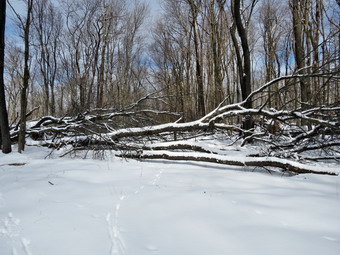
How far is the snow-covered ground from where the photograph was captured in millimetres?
1573

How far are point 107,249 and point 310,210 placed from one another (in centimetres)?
192

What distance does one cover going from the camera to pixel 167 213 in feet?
6.92

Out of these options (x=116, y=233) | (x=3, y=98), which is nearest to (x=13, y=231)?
(x=116, y=233)

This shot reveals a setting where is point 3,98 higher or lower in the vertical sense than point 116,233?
higher

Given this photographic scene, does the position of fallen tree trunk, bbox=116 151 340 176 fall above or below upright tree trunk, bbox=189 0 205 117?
below

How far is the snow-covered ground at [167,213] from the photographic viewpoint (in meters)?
1.57

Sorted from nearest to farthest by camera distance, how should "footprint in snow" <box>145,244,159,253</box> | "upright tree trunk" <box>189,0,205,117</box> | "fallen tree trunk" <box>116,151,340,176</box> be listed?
"footprint in snow" <box>145,244,159,253</box> → "fallen tree trunk" <box>116,151,340,176</box> → "upright tree trunk" <box>189,0,205,117</box>

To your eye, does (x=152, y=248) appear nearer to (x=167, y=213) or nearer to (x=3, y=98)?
(x=167, y=213)

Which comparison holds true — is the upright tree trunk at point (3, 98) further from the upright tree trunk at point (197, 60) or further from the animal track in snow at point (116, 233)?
the upright tree trunk at point (197, 60)

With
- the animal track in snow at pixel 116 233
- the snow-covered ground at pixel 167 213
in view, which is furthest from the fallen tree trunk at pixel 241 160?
the animal track in snow at pixel 116 233

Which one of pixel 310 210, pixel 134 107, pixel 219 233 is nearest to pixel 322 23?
pixel 134 107

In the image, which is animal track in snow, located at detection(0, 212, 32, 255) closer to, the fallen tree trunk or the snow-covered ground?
the snow-covered ground

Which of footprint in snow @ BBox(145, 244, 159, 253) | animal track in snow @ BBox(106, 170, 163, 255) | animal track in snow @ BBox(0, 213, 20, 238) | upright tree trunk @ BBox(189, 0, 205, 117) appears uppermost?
upright tree trunk @ BBox(189, 0, 205, 117)

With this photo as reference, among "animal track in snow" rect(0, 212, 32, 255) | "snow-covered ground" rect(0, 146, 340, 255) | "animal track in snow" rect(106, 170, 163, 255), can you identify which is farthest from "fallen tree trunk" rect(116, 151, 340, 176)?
"animal track in snow" rect(0, 212, 32, 255)
